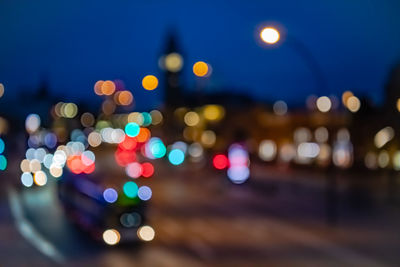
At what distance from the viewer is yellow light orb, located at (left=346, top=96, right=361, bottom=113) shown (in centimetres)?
3422

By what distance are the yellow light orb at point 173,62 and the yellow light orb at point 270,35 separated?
7684 centimetres

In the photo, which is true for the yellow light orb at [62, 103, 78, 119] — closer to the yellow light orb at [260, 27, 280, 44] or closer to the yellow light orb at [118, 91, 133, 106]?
the yellow light orb at [260, 27, 280, 44]

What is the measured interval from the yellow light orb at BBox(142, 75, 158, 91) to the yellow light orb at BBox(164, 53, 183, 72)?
28.9 meters

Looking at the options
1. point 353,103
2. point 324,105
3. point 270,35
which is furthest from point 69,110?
point 324,105

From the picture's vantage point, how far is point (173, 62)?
9612cm

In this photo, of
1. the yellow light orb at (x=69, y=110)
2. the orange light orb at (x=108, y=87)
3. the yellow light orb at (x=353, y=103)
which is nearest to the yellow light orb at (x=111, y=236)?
the yellow light orb at (x=69, y=110)

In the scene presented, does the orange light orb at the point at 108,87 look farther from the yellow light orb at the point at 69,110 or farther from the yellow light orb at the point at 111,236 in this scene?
the yellow light orb at the point at 111,236

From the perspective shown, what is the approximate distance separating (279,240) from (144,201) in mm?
4093

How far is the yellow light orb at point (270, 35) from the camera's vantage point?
17.8 meters

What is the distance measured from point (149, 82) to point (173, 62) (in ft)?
106

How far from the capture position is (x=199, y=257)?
16938 millimetres

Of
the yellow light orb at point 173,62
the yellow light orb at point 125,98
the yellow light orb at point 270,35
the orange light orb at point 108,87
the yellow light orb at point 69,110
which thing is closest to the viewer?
the yellow light orb at point 270,35

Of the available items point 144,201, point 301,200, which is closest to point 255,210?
point 301,200

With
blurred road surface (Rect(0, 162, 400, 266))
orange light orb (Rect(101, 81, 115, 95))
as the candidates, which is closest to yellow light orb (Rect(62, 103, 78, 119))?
blurred road surface (Rect(0, 162, 400, 266))
